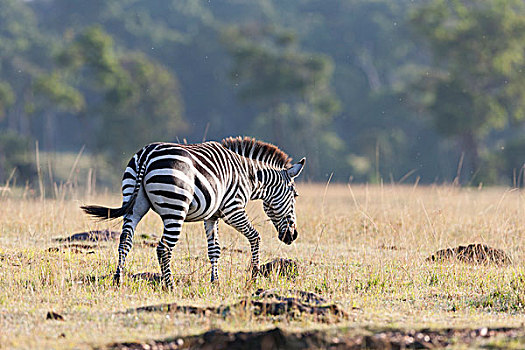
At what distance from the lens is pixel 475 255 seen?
29.4ft

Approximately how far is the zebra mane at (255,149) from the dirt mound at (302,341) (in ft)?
11.5

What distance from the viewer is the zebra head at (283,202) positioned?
8.36m

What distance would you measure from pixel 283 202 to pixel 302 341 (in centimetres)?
364

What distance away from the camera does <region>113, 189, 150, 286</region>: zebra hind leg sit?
7.01 metres

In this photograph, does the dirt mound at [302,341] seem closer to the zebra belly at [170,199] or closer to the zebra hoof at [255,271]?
the zebra belly at [170,199]

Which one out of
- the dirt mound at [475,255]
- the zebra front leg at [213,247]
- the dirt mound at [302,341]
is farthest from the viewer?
the dirt mound at [475,255]

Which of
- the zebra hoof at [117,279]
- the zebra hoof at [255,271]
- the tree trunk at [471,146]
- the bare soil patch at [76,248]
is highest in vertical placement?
the tree trunk at [471,146]

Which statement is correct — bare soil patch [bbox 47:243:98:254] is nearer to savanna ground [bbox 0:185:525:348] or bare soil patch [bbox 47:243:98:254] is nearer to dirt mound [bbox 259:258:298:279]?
savanna ground [bbox 0:185:525:348]

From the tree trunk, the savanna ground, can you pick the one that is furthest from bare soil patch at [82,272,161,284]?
the tree trunk

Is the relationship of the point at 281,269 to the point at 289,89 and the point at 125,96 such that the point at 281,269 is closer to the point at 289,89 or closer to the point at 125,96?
the point at 125,96

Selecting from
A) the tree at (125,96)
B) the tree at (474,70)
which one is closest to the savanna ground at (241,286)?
the tree at (474,70)

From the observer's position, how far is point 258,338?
481 centimetres

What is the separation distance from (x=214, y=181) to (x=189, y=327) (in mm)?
2193

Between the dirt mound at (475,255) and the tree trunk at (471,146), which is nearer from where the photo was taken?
the dirt mound at (475,255)
